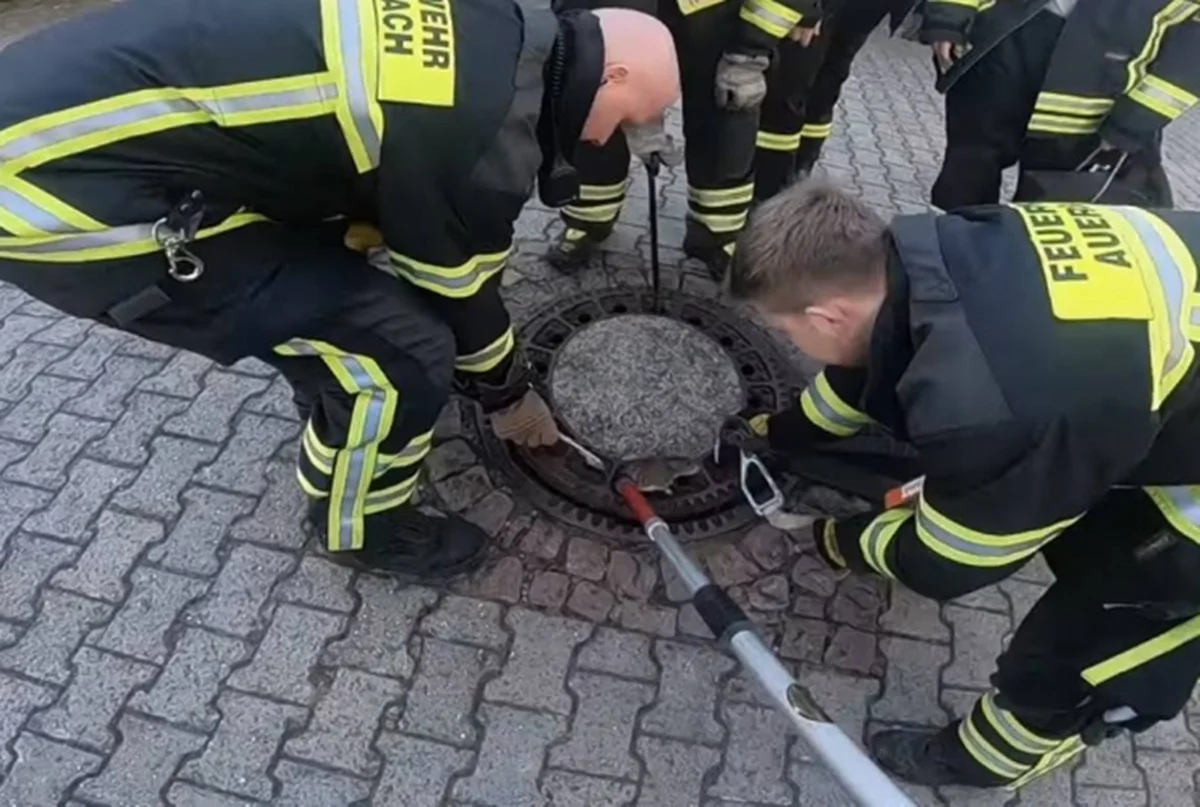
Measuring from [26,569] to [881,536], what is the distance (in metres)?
2.07

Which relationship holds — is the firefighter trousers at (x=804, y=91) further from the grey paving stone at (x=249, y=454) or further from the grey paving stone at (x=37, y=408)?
the grey paving stone at (x=37, y=408)

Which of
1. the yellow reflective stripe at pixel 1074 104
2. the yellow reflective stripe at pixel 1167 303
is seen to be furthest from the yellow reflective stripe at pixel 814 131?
the yellow reflective stripe at pixel 1167 303

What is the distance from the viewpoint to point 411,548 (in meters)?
2.61

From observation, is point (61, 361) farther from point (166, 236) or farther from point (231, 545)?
point (166, 236)

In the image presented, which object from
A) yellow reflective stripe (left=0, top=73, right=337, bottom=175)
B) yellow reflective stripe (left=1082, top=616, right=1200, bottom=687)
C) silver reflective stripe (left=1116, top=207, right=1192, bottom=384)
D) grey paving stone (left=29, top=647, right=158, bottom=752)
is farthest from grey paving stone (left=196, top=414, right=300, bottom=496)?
silver reflective stripe (left=1116, top=207, right=1192, bottom=384)

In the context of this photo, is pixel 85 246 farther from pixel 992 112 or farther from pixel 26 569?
pixel 992 112

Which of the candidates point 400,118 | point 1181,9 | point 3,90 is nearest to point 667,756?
point 400,118

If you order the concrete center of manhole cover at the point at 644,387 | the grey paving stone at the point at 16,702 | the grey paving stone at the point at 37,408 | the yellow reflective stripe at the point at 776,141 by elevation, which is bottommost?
the grey paving stone at the point at 16,702

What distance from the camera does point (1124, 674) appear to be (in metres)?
2.02

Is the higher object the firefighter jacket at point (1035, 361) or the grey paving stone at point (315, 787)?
the firefighter jacket at point (1035, 361)

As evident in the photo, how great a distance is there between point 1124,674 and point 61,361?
2.93 meters

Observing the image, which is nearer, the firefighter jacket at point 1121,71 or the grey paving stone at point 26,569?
the grey paving stone at point 26,569

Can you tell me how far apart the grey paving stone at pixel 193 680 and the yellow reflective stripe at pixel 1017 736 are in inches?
Result: 67.8

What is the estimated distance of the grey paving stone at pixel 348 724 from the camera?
2297mm
